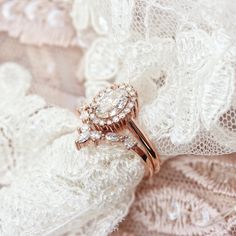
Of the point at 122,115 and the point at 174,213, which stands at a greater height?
the point at 122,115

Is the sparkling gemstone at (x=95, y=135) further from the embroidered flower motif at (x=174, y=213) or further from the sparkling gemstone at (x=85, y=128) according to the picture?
the embroidered flower motif at (x=174, y=213)

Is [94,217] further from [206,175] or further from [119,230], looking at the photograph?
[206,175]

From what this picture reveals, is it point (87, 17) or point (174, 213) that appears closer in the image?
point (174, 213)

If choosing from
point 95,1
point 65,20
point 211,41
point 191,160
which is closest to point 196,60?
point 211,41

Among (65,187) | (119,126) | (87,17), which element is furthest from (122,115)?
(87,17)

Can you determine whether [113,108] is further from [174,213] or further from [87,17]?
[87,17]
